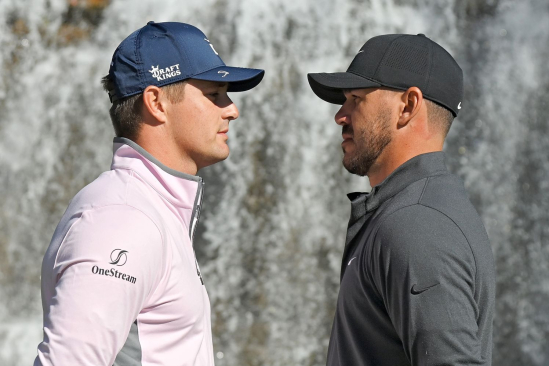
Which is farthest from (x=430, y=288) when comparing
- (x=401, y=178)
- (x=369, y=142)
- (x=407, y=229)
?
(x=369, y=142)

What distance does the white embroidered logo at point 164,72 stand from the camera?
2000mm

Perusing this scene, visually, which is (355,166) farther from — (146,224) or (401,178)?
(146,224)

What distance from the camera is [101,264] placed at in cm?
160

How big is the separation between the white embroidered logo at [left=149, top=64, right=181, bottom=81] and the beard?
0.61 meters

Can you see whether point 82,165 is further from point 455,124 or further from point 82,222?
point 82,222

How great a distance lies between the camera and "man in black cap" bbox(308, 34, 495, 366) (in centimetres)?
176

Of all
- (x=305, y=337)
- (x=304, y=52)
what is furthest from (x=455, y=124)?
(x=305, y=337)

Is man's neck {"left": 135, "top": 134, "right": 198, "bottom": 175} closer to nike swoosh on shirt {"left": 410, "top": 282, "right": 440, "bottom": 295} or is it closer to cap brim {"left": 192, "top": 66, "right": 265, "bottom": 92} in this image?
cap brim {"left": 192, "top": 66, "right": 265, "bottom": 92}

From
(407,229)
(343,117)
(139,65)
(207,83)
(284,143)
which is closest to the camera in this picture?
(407,229)

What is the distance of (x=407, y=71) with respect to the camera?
221cm

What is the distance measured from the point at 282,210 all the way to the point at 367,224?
4.19m

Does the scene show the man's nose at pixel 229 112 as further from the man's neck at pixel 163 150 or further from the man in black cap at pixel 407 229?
the man in black cap at pixel 407 229

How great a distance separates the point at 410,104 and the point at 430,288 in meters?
0.67

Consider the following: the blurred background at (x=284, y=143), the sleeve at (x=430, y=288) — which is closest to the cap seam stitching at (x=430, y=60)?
the sleeve at (x=430, y=288)
